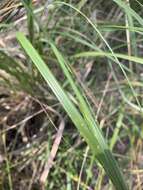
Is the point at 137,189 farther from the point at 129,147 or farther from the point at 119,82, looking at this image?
the point at 119,82

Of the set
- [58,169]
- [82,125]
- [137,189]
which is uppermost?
[82,125]

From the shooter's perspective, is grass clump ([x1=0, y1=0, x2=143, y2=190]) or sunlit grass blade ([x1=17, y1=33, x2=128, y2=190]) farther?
grass clump ([x1=0, y1=0, x2=143, y2=190])

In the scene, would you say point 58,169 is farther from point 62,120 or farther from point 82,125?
point 82,125

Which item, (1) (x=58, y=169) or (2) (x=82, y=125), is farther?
(1) (x=58, y=169)

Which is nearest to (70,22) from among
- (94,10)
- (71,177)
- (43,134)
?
(94,10)

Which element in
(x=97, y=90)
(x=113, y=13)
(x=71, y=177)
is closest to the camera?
(x=71, y=177)

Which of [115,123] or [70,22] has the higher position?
[70,22]

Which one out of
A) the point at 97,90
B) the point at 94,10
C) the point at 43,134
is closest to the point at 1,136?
the point at 43,134

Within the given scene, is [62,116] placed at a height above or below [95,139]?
below

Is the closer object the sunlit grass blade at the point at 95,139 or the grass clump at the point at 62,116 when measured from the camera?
the sunlit grass blade at the point at 95,139

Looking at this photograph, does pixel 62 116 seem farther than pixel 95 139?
Yes

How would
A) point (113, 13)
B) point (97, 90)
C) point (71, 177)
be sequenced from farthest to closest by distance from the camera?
point (113, 13) < point (97, 90) < point (71, 177)
